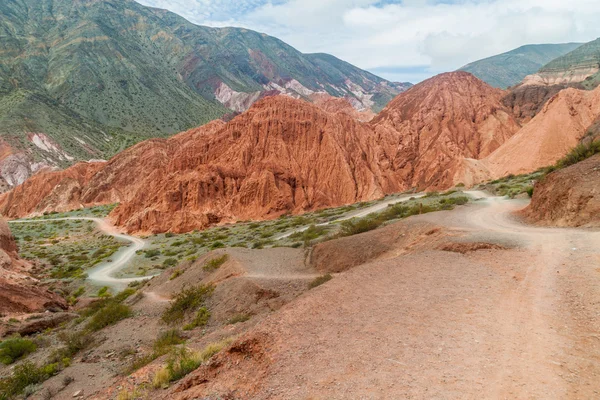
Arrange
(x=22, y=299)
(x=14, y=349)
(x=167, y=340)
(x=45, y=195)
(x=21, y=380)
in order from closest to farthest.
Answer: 1. (x=21, y=380)
2. (x=167, y=340)
3. (x=14, y=349)
4. (x=22, y=299)
5. (x=45, y=195)

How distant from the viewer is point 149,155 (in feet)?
282

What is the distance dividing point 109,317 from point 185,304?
3764 mm

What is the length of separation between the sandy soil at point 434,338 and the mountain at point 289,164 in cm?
4159

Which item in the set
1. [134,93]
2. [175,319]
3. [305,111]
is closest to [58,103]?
[134,93]

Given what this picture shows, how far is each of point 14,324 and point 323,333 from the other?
17341 mm

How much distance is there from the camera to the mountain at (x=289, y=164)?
53.9 metres

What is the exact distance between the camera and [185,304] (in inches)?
577

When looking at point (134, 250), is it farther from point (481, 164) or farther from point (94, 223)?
point (481, 164)

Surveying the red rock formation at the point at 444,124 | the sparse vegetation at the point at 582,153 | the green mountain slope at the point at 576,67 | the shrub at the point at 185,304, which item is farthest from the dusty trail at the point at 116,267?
the green mountain slope at the point at 576,67

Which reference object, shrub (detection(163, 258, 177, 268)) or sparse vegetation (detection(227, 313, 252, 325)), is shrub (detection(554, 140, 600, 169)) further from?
shrub (detection(163, 258, 177, 268))

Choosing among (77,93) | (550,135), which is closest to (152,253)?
(550,135)

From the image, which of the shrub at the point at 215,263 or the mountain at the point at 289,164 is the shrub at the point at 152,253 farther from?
the shrub at the point at 215,263

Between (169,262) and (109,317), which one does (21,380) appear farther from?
(169,262)

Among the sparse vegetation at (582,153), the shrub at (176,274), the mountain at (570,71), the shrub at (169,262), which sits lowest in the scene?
the shrub at (169,262)
